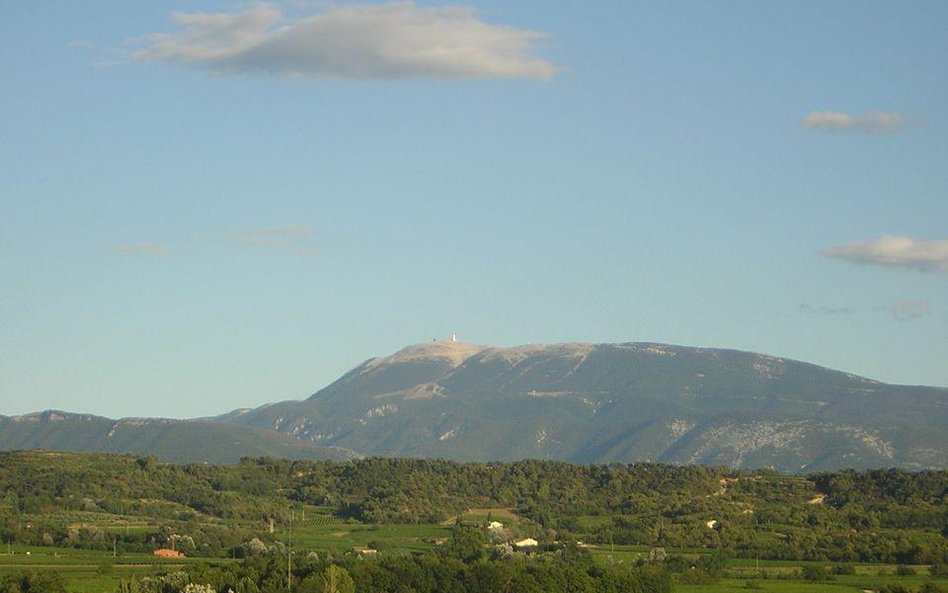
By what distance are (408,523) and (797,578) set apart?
4821 cm

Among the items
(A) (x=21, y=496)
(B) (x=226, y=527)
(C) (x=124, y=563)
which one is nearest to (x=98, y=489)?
(A) (x=21, y=496)

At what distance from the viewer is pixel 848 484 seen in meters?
168

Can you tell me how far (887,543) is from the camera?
440ft

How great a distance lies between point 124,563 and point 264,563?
17926mm

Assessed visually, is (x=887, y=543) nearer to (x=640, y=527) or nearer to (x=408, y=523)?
(x=640, y=527)

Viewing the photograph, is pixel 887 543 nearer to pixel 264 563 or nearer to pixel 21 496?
pixel 264 563

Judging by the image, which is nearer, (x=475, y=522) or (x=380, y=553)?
(x=380, y=553)

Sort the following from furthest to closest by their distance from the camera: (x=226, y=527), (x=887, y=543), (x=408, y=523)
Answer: (x=408, y=523), (x=226, y=527), (x=887, y=543)

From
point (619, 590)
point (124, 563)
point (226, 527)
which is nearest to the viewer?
point (619, 590)

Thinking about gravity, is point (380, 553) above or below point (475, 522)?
below

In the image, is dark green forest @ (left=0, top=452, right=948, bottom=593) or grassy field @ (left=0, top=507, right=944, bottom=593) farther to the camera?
grassy field @ (left=0, top=507, right=944, bottom=593)

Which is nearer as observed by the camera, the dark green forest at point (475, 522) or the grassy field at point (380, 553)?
the dark green forest at point (475, 522)

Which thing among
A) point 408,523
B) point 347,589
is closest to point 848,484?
point 408,523

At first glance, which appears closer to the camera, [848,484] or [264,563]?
[264,563]
